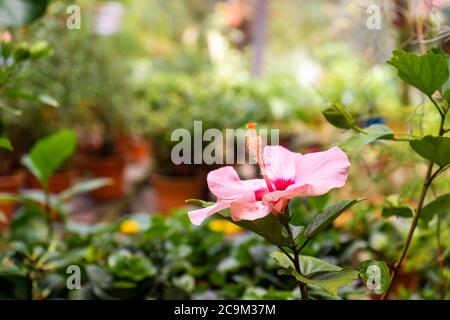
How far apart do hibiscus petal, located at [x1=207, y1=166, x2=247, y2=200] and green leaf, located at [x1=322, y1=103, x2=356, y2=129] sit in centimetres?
16

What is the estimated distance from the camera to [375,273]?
0.60 m

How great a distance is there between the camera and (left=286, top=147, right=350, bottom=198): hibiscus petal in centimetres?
54

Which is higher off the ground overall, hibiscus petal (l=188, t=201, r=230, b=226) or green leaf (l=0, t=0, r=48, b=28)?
green leaf (l=0, t=0, r=48, b=28)

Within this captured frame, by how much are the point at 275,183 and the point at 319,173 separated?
48mm

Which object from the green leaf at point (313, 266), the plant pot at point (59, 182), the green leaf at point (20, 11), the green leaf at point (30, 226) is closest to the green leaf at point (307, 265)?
the green leaf at point (313, 266)

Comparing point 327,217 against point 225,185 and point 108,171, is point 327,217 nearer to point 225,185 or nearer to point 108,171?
point 225,185

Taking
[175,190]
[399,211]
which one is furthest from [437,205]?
[175,190]

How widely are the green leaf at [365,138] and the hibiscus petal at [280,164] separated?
0.07m

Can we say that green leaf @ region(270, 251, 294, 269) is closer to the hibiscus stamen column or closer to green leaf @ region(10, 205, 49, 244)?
the hibiscus stamen column

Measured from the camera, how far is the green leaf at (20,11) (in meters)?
0.86

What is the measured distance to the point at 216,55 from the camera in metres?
3.41

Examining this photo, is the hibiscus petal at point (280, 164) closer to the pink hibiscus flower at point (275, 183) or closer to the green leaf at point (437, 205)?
the pink hibiscus flower at point (275, 183)

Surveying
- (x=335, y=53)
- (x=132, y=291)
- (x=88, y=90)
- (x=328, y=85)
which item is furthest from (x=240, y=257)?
(x=335, y=53)

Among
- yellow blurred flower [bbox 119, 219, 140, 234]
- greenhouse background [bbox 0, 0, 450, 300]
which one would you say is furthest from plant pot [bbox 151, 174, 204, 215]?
yellow blurred flower [bbox 119, 219, 140, 234]
